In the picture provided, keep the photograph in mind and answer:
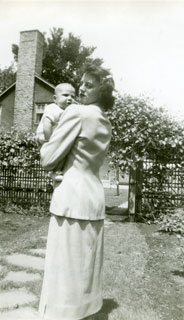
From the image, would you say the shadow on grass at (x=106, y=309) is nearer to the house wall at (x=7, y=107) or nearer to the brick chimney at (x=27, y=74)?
the brick chimney at (x=27, y=74)

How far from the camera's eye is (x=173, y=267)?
5273mm

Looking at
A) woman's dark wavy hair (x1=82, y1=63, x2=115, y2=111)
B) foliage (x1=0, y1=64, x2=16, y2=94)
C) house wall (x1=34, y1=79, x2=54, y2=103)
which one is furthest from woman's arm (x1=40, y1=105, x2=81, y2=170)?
foliage (x1=0, y1=64, x2=16, y2=94)

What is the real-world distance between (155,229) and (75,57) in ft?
108

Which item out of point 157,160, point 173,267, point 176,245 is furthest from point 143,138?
point 173,267

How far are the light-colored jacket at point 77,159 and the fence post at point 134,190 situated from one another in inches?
265

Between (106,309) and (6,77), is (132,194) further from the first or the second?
(6,77)

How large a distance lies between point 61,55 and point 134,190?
1254 inches

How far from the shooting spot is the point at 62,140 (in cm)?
243

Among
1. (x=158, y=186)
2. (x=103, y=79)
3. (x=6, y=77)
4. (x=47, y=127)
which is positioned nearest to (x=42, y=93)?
(x=158, y=186)

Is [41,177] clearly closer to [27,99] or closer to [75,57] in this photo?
[27,99]

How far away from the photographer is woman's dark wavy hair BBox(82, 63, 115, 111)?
261 cm

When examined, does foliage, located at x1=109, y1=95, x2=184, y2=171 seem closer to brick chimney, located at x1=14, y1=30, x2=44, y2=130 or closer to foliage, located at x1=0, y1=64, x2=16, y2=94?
brick chimney, located at x1=14, y1=30, x2=44, y2=130

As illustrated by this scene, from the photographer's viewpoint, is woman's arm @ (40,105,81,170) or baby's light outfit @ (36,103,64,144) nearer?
woman's arm @ (40,105,81,170)

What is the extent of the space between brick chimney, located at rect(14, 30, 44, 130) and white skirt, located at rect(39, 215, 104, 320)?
68.4 feet
